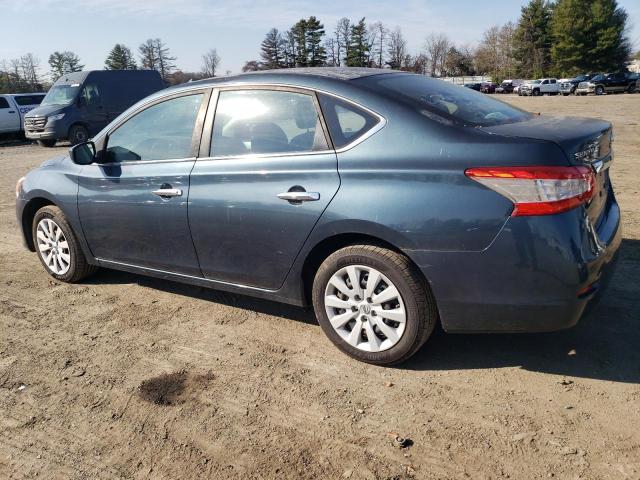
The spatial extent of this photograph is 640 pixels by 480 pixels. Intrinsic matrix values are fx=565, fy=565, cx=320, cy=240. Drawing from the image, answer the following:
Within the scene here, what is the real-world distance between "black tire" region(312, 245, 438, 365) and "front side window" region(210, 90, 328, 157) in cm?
68

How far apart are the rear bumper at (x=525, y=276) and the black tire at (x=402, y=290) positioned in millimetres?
81

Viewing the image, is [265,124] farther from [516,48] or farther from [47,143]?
[516,48]

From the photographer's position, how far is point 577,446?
8.36ft

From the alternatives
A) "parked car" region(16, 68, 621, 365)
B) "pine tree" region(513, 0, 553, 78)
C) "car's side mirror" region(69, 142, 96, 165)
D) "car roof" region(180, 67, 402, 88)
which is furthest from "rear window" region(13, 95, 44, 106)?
"pine tree" region(513, 0, 553, 78)

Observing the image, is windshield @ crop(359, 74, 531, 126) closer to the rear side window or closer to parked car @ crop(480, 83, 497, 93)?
the rear side window

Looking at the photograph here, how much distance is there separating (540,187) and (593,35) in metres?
74.5

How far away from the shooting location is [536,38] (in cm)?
7619

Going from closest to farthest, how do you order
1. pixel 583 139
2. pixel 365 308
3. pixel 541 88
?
pixel 583 139 → pixel 365 308 → pixel 541 88

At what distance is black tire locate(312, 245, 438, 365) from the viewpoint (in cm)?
308

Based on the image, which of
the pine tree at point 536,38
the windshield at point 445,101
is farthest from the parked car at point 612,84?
the windshield at point 445,101

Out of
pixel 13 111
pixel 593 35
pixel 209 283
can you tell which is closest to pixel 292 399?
pixel 209 283

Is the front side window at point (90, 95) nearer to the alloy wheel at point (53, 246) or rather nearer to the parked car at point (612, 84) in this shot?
the alloy wheel at point (53, 246)

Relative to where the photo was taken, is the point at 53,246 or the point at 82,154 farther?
the point at 53,246

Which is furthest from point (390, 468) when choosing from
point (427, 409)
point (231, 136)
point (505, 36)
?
point (505, 36)
